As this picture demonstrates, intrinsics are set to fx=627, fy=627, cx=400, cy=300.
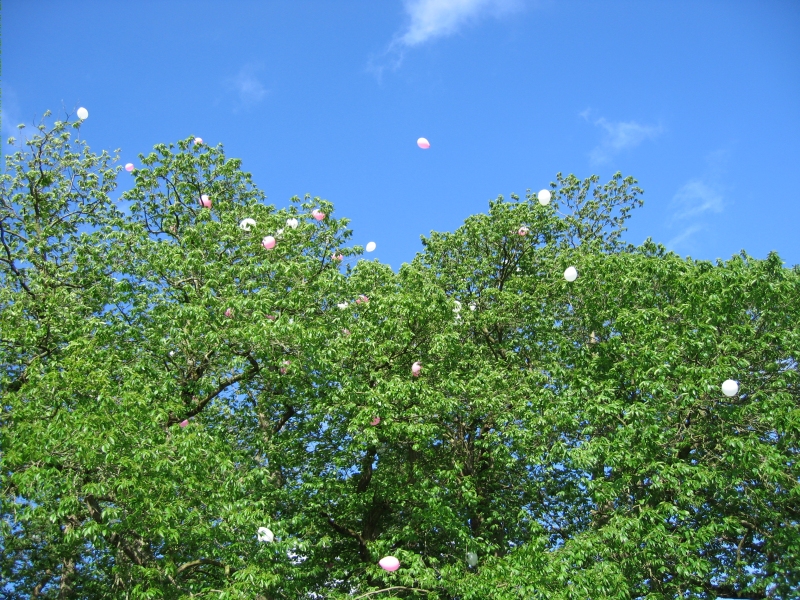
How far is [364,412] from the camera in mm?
11094

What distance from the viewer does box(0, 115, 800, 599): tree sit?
9.12m

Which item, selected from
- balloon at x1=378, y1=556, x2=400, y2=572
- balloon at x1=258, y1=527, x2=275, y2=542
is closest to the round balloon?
balloon at x1=378, y1=556, x2=400, y2=572

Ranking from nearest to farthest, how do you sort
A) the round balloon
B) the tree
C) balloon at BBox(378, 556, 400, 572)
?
the tree → balloon at BBox(378, 556, 400, 572) → the round balloon

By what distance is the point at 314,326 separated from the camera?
40.1 feet

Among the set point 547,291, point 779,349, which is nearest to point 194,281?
point 547,291

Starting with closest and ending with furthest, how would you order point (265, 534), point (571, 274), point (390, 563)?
point (265, 534)
point (390, 563)
point (571, 274)

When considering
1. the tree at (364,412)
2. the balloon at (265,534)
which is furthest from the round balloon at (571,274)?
the balloon at (265,534)

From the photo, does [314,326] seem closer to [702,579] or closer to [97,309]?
[97,309]

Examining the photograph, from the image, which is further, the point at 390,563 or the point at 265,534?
the point at 390,563

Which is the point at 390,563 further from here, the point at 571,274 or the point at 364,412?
the point at 571,274

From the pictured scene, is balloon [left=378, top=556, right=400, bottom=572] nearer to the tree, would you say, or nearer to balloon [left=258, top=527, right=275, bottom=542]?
the tree

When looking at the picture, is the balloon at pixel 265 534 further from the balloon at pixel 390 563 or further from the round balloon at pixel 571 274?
the round balloon at pixel 571 274

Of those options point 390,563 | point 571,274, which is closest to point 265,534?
Answer: point 390,563

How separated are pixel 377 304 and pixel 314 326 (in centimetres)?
131
